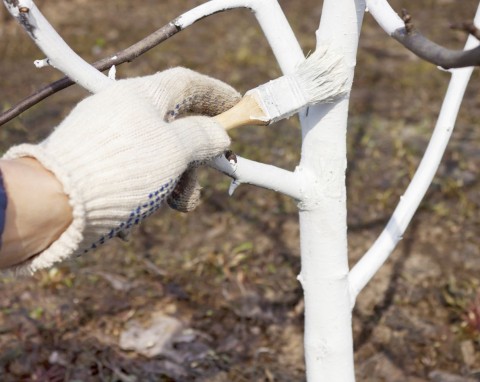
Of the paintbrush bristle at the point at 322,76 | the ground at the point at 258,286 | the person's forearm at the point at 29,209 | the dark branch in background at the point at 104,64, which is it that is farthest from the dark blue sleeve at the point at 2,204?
the ground at the point at 258,286

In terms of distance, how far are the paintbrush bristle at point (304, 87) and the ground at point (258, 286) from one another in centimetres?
152

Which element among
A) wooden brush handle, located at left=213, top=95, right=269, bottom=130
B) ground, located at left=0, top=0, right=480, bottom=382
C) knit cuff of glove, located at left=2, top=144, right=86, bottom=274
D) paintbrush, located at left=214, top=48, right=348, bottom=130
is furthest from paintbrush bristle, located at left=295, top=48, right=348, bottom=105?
ground, located at left=0, top=0, right=480, bottom=382

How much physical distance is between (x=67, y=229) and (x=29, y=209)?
8 centimetres

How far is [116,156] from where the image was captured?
1.46m

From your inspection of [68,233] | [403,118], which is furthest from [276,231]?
[68,233]

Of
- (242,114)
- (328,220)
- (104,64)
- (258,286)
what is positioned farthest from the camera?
(258,286)

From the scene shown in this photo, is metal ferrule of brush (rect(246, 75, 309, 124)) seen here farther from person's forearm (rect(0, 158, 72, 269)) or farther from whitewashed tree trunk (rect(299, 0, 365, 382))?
person's forearm (rect(0, 158, 72, 269))

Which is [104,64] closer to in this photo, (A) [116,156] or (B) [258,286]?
(A) [116,156]

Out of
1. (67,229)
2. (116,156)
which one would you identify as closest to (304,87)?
(116,156)

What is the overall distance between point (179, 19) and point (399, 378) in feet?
5.90

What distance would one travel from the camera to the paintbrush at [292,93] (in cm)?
176

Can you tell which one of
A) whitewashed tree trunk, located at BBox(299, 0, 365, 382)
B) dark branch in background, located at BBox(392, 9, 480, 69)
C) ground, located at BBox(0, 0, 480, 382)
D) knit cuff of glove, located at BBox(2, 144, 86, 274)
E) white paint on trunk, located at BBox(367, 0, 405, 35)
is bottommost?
ground, located at BBox(0, 0, 480, 382)

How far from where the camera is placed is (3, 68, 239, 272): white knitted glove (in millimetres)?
1423

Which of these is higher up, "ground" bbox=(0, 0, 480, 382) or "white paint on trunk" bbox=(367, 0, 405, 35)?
"white paint on trunk" bbox=(367, 0, 405, 35)
